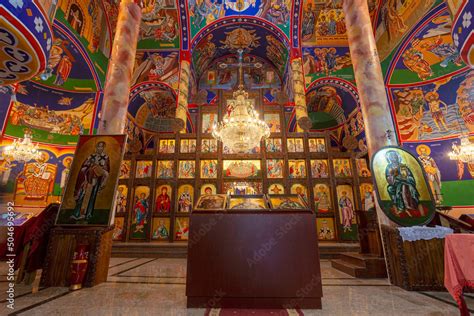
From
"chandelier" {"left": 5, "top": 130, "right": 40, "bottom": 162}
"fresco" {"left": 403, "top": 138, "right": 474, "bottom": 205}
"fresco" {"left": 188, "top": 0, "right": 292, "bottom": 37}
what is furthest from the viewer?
"fresco" {"left": 188, "top": 0, "right": 292, "bottom": 37}

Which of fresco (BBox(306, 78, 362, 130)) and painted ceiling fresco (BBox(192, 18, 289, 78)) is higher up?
painted ceiling fresco (BBox(192, 18, 289, 78))

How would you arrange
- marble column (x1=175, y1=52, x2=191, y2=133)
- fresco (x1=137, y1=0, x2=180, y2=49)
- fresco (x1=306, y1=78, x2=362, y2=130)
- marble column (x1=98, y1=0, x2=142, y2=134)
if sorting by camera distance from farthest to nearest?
fresco (x1=306, y1=78, x2=362, y2=130), fresco (x1=137, y1=0, x2=180, y2=49), marble column (x1=175, y1=52, x2=191, y2=133), marble column (x1=98, y1=0, x2=142, y2=134)

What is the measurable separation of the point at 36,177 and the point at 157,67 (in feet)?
27.4

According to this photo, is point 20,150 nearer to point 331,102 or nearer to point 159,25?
point 159,25

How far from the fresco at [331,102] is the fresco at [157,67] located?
8.36 m

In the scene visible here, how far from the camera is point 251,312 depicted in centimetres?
248

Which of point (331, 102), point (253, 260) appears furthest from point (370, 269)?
point (331, 102)

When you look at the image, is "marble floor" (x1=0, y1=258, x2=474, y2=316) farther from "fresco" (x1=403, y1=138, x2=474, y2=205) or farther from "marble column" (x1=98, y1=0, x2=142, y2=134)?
"fresco" (x1=403, y1=138, x2=474, y2=205)

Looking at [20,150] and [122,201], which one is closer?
[122,201]

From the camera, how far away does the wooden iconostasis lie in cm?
802

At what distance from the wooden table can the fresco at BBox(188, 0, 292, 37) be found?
13.0 metres

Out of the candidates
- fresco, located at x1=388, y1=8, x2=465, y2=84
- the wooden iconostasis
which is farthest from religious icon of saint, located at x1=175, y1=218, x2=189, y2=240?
fresco, located at x1=388, y1=8, x2=465, y2=84

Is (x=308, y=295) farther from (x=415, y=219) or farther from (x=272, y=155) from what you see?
(x=272, y=155)

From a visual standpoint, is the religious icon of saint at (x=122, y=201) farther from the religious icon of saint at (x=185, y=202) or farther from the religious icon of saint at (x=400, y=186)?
the religious icon of saint at (x=400, y=186)
